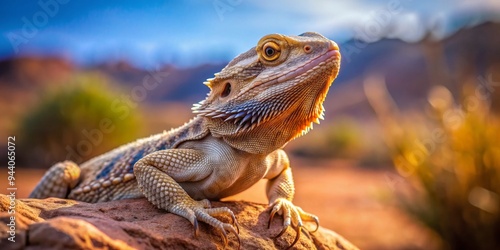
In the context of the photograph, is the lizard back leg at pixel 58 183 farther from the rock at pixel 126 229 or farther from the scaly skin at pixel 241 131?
the rock at pixel 126 229

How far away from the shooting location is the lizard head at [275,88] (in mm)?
4152

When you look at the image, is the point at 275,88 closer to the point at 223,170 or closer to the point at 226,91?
the point at 226,91

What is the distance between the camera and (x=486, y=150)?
27.3 feet

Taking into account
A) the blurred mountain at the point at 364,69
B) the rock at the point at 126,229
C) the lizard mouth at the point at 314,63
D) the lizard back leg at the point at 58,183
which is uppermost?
the blurred mountain at the point at 364,69

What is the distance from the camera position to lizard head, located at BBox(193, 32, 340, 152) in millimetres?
4152

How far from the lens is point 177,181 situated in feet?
14.3

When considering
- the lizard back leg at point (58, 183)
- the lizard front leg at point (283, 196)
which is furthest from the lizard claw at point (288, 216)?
the lizard back leg at point (58, 183)

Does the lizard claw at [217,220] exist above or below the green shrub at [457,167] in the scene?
below

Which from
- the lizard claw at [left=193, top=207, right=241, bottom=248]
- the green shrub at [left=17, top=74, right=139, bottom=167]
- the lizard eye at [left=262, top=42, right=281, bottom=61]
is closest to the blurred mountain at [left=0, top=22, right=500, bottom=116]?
the green shrub at [left=17, top=74, right=139, bottom=167]

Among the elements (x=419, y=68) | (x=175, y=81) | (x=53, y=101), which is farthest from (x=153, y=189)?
(x=419, y=68)

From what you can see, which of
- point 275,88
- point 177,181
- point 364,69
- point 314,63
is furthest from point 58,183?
point 364,69

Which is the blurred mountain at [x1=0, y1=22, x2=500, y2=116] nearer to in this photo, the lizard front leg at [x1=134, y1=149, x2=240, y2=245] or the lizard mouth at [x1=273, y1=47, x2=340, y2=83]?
the lizard front leg at [x1=134, y1=149, x2=240, y2=245]

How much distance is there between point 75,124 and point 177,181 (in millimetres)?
12298

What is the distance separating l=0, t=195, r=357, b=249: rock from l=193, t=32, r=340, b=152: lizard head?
74 centimetres
